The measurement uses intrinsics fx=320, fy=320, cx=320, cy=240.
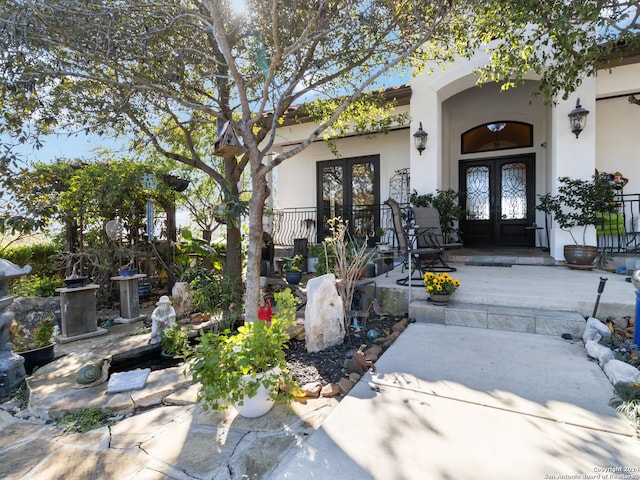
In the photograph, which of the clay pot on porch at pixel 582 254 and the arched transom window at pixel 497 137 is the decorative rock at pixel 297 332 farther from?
the arched transom window at pixel 497 137

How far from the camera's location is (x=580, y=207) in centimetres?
552

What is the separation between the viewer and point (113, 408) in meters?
2.36

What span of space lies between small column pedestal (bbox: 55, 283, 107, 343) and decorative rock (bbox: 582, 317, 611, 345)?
5.77 m

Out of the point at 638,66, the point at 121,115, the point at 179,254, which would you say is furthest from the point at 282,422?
the point at 638,66

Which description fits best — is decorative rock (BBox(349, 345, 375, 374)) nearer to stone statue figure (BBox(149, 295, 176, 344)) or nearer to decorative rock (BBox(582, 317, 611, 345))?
decorative rock (BBox(582, 317, 611, 345))

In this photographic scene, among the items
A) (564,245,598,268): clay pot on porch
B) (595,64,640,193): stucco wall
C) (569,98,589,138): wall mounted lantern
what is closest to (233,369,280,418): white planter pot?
(564,245,598,268): clay pot on porch

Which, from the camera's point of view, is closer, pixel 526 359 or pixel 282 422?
pixel 282 422

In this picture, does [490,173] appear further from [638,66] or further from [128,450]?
[128,450]

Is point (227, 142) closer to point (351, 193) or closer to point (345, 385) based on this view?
point (345, 385)

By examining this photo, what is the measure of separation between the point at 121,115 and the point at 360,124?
3.97 meters

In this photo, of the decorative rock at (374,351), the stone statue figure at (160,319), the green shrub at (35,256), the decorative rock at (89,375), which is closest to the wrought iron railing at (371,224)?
the decorative rock at (374,351)

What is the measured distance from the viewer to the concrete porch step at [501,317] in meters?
3.24

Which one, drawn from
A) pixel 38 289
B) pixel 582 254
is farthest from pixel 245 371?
pixel 582 254

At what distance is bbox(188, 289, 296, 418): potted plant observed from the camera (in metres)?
1.91
